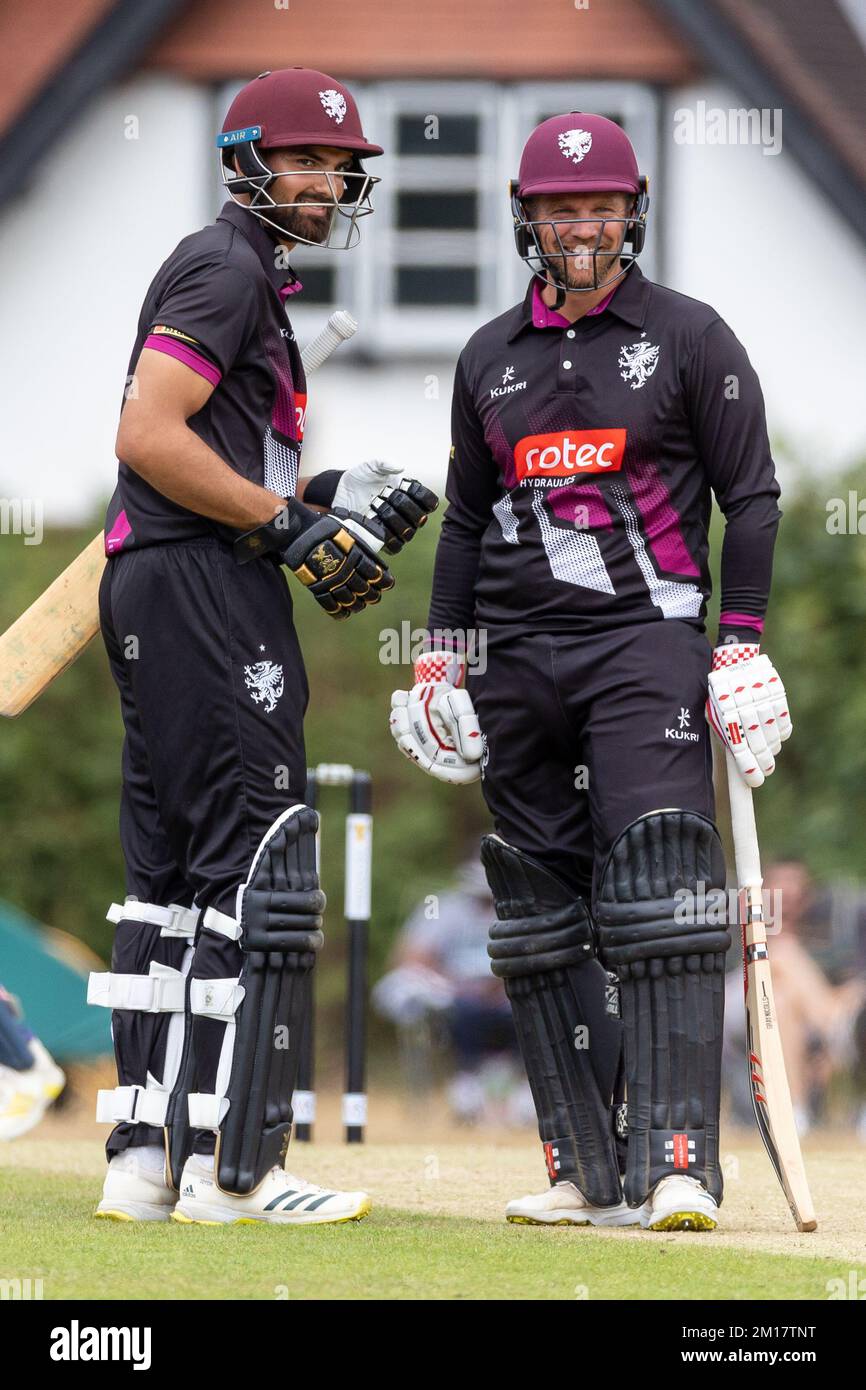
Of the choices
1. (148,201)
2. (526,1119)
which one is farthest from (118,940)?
(148,201)

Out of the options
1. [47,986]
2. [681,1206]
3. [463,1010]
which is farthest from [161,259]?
[681,1206]

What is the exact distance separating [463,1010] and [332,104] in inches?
203

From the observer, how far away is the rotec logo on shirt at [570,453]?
4684 mm

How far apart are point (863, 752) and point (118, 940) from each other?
15.8 ft

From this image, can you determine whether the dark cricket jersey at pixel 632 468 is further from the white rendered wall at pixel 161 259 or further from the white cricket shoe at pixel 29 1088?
the white rendered wall at pixel 161 259

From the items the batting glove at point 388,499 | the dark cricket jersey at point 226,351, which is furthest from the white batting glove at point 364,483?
the dark cricket jersey at point 226,351

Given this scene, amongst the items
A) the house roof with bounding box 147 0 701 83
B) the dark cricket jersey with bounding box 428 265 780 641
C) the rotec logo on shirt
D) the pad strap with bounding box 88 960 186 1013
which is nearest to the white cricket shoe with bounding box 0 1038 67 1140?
the pad strap with bounding box 88 960 186 1013

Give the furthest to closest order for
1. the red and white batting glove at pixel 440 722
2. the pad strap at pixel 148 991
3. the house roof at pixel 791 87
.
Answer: the house roof at pixel 791 87
the red and white batting glove at pixel 440 722
the pad strap at pixel 148 991

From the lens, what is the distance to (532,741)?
4816 mm

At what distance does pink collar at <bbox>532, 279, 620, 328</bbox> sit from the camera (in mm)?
4792

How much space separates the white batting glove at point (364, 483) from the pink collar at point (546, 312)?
47 centimetres

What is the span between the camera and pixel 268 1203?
4469 millimetres

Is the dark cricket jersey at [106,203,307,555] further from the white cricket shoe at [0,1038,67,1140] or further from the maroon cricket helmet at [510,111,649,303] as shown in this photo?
the white cricket shoe at [0,1038,67,1140]
